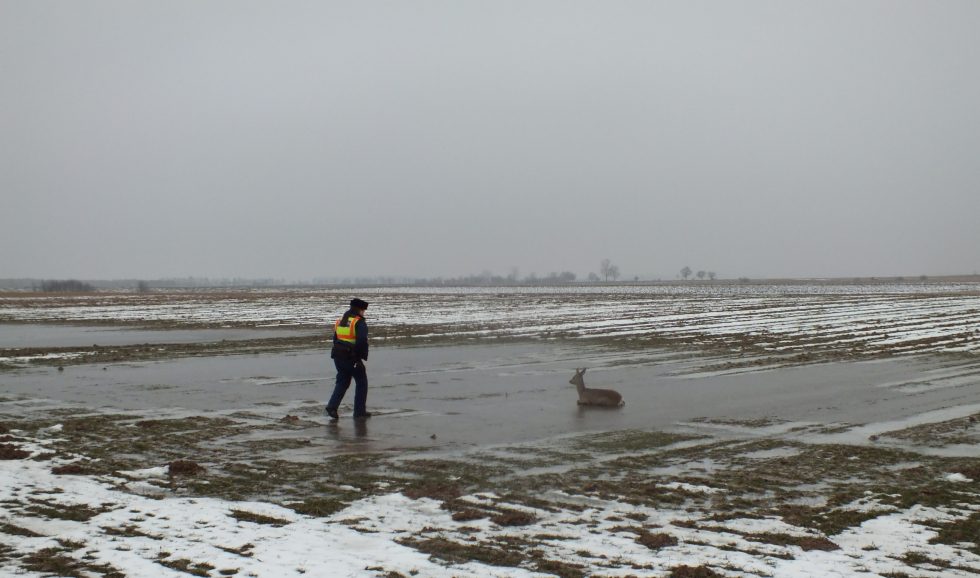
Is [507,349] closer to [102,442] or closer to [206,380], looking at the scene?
[206,380]

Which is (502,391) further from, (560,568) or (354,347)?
(560,568)

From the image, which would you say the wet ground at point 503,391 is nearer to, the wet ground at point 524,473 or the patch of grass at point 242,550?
the wet ground at point 524,473

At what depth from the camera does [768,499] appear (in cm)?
784

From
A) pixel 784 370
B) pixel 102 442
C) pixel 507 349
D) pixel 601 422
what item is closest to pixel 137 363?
pixel 507 349

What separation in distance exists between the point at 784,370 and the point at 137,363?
15.8 m

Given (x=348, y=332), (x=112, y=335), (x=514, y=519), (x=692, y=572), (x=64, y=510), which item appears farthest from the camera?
(x=112, y=335)

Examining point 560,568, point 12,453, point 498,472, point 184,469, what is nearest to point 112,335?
point 12,453

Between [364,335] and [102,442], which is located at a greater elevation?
[364,335]

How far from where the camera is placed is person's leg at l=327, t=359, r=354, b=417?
42.2 ft

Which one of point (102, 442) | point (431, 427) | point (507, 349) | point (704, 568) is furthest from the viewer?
point (507, 349)

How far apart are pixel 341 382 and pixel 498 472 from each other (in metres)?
4.59

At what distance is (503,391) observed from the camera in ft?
53.0

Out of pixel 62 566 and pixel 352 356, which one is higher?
pixel 352 356

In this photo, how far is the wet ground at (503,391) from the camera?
12.4 m
